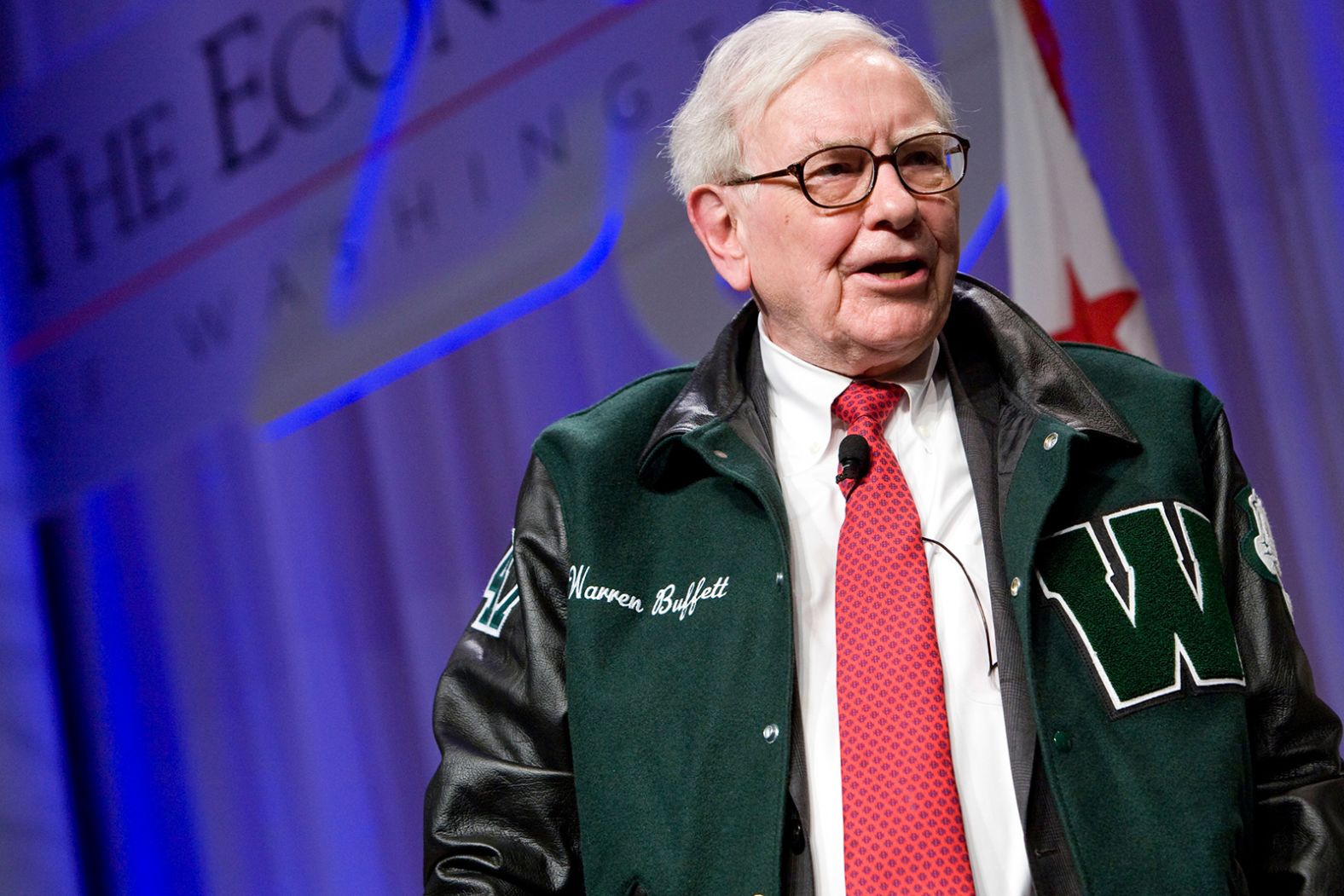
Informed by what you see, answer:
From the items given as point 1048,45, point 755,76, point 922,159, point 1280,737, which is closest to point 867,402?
point 922,159

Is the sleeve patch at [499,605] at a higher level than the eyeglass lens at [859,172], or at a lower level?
lower

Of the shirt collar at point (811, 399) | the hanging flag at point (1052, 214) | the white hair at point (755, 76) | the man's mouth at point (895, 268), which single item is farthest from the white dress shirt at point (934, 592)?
the hanging flag at point (1052, 214)

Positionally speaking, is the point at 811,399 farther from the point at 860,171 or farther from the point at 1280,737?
the point at 1280,737

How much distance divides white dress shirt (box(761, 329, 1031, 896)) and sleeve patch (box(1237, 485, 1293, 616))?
29cm

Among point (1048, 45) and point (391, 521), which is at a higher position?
point (1048, 45)

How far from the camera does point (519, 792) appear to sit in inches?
64.4

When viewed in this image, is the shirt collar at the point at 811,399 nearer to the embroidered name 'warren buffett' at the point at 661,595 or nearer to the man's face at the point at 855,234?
the man's face at the point at 855,234

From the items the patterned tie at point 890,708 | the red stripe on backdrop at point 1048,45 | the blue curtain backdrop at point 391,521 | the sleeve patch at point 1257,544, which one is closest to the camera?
the patterned tie at point 890,708

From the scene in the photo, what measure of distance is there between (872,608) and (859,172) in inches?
20.1

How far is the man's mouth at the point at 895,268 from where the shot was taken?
1.68 meters

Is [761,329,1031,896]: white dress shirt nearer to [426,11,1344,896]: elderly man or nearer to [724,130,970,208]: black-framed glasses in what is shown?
[426,11,1344,896]: elderly man

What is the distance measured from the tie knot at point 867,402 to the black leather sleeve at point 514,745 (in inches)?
14.3

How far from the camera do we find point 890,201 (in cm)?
165

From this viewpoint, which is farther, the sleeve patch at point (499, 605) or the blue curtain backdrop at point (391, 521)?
the blue curtain backdrop at point (391, 521)
